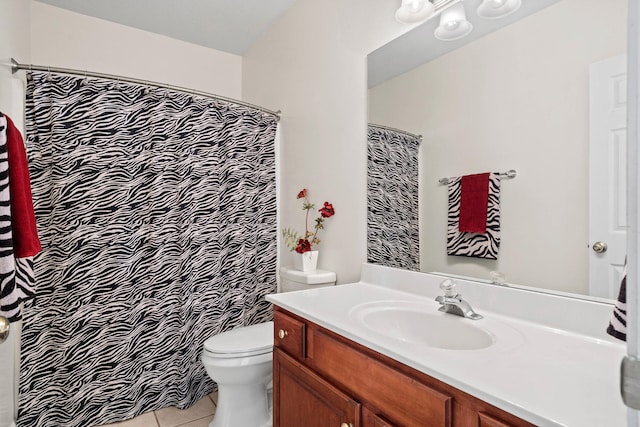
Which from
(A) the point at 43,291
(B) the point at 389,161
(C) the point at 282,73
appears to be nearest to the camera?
(B) the point at 389,161

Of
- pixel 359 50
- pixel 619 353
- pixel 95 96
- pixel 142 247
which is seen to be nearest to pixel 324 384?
pixel 619 353

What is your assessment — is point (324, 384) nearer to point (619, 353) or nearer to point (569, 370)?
point (569, 370)

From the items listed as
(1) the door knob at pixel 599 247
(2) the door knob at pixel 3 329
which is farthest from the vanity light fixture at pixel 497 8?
(2) the door knob at pixel 3 329

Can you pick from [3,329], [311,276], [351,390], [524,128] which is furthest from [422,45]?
[3,329]

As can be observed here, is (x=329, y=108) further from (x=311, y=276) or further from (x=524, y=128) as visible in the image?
(x=524, y=128)

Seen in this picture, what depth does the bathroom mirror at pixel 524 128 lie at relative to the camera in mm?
1027

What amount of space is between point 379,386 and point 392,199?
948 mm

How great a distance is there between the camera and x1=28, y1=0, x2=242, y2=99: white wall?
242cm

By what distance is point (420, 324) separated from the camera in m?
1.26

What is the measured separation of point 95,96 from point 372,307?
181 centimetres

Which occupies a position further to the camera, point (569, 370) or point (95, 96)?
point (95, 96)

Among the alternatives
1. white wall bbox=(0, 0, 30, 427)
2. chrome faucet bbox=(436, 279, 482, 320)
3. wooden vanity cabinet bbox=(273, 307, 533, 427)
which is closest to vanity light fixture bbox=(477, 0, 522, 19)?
chrome faucet bbox=(436, 279, 482, 320)

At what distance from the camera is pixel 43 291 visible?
5.90 feet

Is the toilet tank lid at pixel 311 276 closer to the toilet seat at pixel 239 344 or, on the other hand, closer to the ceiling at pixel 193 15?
the toilet seat at pixel 239 344
